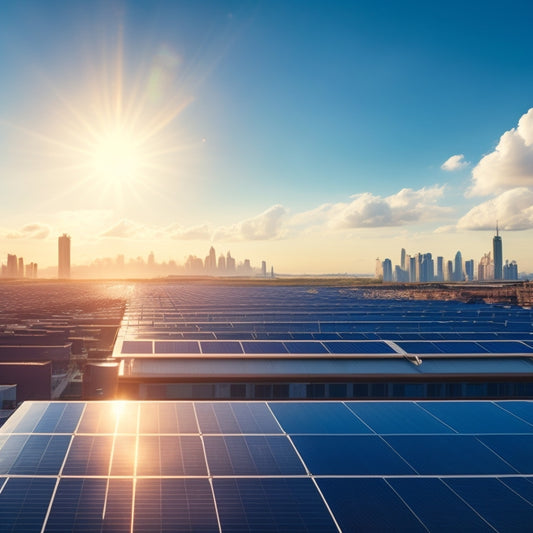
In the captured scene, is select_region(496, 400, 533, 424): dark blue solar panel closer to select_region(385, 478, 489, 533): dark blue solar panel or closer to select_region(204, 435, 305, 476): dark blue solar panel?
select_region(385, 478, 489, 533): dark blue solar panel

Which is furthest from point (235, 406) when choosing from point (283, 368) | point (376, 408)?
point (283, 368)

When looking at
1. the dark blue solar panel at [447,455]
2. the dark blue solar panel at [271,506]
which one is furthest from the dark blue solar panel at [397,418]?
the dark blue solar panel at [271,506]

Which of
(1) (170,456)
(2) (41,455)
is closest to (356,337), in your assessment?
(1) (170,456)

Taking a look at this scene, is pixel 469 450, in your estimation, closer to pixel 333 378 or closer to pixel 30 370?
pixel 333 378

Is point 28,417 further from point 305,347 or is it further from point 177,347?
point 305,347

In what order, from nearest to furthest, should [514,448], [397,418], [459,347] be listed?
[514,448], [397,418], [459,347]

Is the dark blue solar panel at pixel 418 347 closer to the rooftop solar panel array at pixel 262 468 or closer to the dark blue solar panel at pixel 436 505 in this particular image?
the rooftop solar panel array at pixel 262 468
